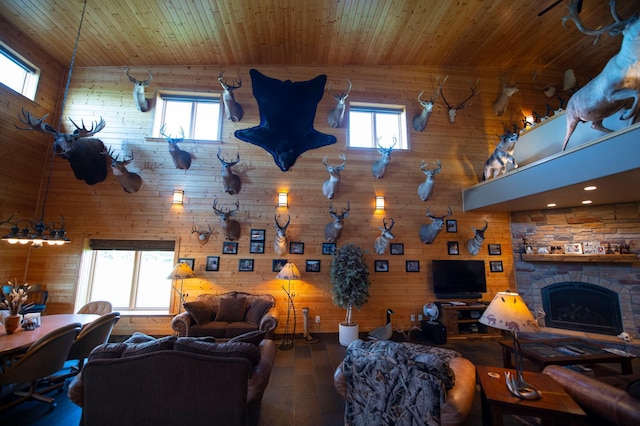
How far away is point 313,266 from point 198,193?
2901 mm

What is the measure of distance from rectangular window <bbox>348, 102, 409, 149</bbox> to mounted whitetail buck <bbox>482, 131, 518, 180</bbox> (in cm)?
181

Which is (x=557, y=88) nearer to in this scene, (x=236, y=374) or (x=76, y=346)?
(x=236, y=374)

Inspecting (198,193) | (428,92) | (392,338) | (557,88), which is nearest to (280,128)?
(198,193)

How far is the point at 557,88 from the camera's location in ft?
21.1

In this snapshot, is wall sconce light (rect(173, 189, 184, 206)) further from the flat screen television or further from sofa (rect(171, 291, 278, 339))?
the flat screen television

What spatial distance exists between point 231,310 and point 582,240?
276 inches

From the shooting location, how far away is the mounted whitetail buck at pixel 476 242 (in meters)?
5.40

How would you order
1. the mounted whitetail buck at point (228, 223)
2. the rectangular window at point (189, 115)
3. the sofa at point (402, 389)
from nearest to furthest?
the sofa at point (402, 389), the mounted whitetail buck at point (228, 223), the rectangular window at point (189, 115)

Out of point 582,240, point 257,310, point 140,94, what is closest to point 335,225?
point 257,310

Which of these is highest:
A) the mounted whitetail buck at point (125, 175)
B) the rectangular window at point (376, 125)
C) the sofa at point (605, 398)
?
the rectangular window at point (376, 125)

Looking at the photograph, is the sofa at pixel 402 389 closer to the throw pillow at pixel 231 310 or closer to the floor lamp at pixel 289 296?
the floor lamp at pixel 289 296

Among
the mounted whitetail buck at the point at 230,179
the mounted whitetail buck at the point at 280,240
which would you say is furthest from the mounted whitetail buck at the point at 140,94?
the mounted whitetail buck at the point at 280,240

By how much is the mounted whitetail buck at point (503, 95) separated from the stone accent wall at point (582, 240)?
261 cm

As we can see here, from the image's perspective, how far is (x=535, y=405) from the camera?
178 cm
